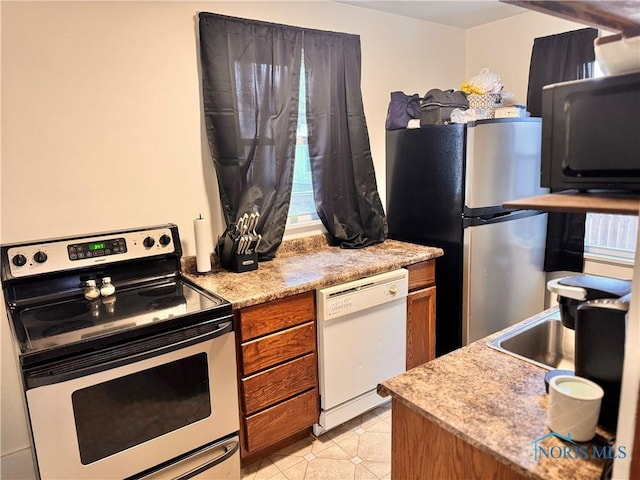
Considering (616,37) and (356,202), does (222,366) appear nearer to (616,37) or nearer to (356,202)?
(356,202)

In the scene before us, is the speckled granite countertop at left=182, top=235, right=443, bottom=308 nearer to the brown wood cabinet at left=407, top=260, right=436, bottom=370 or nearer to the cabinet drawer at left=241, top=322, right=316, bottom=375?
the brown wood cabinet at left=407, top=260, right=436, bottom=370

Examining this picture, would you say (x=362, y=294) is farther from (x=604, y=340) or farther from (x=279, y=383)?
(x=604, y=340)

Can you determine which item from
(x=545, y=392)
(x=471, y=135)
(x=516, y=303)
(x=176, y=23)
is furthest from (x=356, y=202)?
(x=545, y=392)

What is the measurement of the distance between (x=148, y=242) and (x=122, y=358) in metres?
0.71

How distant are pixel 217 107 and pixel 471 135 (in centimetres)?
139

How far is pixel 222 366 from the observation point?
5.97 ft

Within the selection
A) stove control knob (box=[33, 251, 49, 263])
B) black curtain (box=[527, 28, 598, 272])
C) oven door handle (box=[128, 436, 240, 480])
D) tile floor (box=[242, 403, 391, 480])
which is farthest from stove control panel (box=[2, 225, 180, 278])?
black curtain (box=[527, 28, 598, 272])

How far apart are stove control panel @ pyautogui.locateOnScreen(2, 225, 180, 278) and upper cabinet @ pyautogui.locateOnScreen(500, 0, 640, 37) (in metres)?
1.81

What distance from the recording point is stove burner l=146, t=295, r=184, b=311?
5.95 ft

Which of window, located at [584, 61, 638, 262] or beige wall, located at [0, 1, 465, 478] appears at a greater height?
beige wall, located at [0, 1, 465, 478]

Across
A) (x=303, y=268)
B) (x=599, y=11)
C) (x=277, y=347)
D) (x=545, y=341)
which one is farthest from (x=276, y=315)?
(x=599, y=11)

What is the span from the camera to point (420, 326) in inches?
105

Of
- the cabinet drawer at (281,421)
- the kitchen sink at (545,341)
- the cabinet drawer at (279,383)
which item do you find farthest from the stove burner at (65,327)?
the kitchen sink at (545,341)

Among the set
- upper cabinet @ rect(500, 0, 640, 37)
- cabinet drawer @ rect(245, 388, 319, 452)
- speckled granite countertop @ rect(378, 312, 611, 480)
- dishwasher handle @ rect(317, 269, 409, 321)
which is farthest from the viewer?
dishwasher handle @ rect(317, 269, 409, 321)
